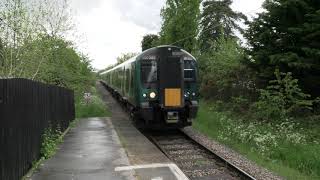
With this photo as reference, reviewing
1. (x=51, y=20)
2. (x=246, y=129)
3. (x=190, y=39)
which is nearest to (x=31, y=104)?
(x=246, y=129)

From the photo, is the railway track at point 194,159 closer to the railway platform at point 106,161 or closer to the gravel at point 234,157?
the gravel at point 234,157

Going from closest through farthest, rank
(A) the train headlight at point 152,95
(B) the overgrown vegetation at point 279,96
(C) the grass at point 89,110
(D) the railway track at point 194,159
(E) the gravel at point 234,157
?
(E) the gravel at point 234,157 → (D) the railway track at point 194,159 → (B) the overgrown vegetation at point 279,96 → (A) the train headlight at point 152,95 → (C) the grass at point 89,110

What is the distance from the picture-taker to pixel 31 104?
10547 millimetres

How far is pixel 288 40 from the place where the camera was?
64.3 ft

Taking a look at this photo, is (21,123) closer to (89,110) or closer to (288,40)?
(288,40)

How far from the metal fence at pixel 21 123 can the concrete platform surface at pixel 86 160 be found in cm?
51

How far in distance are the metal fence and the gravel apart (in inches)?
188

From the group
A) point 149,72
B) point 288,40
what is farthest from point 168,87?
point 288,40

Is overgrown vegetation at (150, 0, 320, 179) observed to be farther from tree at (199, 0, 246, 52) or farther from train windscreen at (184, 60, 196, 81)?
tree at (199, 0, 246, 52)

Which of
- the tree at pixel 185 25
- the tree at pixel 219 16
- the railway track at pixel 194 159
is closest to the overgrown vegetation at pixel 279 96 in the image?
the railway track at pixel 194 159

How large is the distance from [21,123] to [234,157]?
21.1ft

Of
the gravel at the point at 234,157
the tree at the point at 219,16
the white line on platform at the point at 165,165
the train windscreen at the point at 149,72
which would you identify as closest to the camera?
the white line on platform at the point at 165,165

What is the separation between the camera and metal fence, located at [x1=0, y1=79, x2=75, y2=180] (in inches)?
308

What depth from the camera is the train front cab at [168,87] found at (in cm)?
1777
